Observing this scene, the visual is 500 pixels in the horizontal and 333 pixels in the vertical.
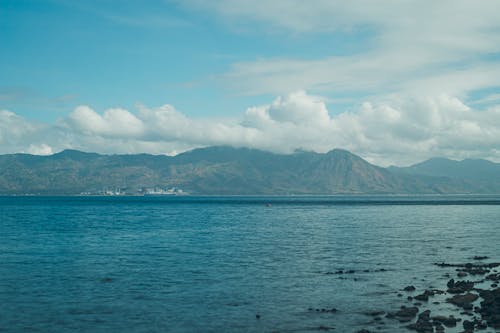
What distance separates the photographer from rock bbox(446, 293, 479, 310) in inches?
1649

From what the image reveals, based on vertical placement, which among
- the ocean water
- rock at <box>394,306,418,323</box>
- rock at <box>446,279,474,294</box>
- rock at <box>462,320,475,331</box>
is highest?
Result: rock at <box>446,279,474,294</box>

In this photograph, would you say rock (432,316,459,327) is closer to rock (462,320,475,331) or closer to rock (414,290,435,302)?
rock (462,320,475,331)

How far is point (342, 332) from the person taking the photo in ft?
117

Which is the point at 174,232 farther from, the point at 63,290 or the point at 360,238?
the point at 63,290

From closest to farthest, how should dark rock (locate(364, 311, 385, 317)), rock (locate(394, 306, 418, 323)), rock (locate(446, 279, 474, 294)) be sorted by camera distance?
rock (locate(394, 306, 418, 323)) → dark rock (locate(364, 311, 385, 317)) → rock (locate(446, 279, 474, 294))

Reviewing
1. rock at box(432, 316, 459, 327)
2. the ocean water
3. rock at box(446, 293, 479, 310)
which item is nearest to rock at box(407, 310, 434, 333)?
rock at box(432, 316, 459, 327)

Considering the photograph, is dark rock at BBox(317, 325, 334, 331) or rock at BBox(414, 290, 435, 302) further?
rock at BBox(414, 290, 435, 302)

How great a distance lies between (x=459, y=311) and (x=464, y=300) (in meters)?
3.19

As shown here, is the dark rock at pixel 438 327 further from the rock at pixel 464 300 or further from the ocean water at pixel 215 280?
the rock at pixel 464 300

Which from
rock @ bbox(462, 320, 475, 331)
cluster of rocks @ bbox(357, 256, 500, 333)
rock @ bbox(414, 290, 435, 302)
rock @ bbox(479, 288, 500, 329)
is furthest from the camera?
rock @ bbox(414, 290, 435, 302)

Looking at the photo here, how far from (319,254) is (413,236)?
34.7m

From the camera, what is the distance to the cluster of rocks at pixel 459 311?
35.7 meters

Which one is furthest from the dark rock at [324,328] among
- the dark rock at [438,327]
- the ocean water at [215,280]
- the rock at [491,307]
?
the rock at [491,307]

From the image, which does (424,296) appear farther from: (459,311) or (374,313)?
(374,313)
